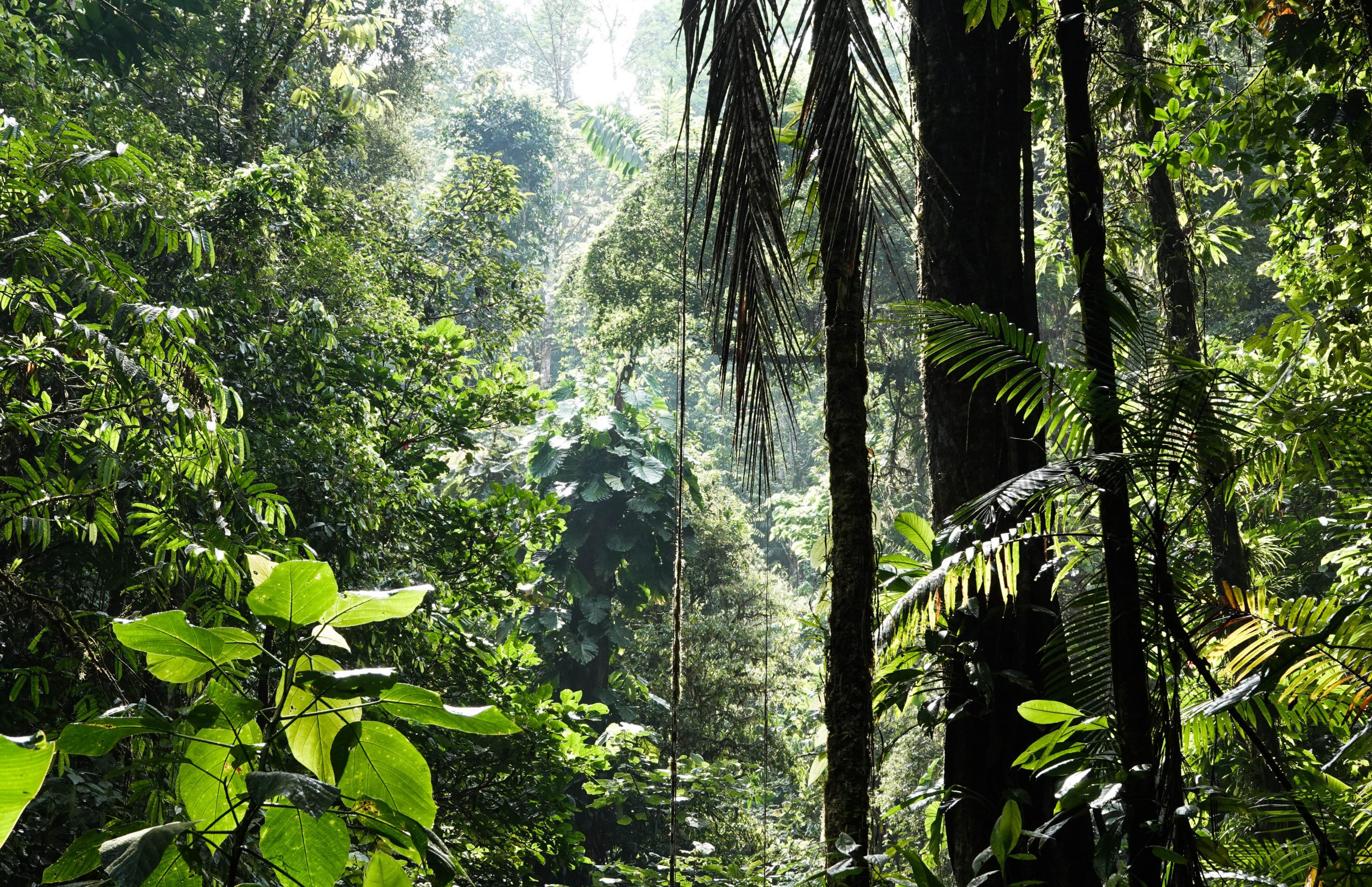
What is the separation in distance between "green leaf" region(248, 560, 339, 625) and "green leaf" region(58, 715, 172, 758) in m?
0.11

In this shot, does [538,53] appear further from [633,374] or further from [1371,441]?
[1371,441]

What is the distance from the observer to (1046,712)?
1596mm

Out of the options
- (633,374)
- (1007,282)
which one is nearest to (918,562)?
(1007,282)

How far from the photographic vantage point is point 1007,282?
2574 mm

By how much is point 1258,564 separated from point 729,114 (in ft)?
15.8

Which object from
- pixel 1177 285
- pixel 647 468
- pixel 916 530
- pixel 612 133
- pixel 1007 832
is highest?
pixel 612 133

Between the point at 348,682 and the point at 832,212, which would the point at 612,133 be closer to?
the point at 832,212

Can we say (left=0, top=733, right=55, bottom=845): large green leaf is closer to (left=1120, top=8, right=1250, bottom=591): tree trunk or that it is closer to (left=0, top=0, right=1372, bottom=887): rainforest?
(left=0, top=0, right=1372, bottom=887): rainforest

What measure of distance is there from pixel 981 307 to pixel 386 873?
2.19m

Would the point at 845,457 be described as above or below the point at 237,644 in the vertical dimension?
above

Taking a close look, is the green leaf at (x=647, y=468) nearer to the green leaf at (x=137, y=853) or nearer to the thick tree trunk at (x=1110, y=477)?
the thick tree trunk at (x=1110, y=477)

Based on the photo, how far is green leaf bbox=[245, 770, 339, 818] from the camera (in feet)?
2.15

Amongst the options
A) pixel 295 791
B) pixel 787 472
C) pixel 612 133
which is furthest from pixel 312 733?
pixel 612 133

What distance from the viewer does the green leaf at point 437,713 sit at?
75 cm
